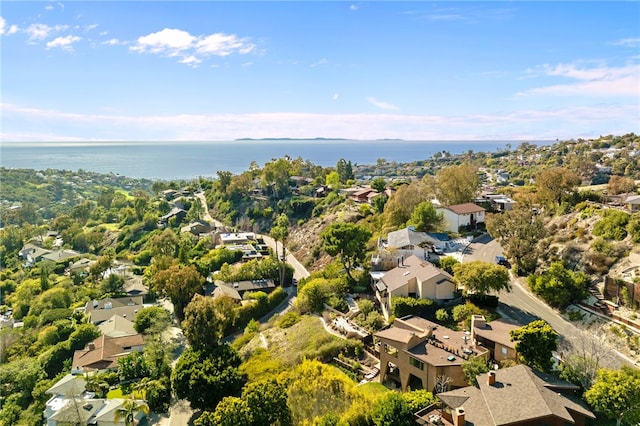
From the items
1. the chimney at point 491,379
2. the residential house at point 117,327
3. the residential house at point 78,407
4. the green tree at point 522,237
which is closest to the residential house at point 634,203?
the green tree at point 522,237

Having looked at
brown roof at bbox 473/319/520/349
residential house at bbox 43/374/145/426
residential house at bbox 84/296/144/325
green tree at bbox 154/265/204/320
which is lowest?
residential house at bbox 84/296/144/325

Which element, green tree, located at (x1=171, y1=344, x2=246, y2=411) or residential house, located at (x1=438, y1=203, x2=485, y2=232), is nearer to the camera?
green tree, located at (x1=171, y1=344, x2=246, y2=411)

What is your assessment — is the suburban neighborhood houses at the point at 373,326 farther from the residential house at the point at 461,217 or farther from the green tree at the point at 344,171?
the green tree at the point at 344,171

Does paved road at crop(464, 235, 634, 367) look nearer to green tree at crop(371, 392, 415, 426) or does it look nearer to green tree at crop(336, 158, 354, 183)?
green tree at crop(371, 392, 415, 426)

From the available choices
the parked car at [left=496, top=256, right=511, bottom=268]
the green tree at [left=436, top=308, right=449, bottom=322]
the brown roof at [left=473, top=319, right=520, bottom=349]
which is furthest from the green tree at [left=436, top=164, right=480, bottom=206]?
the brown roof at [left=473, top=319, right=520, bottom=349]

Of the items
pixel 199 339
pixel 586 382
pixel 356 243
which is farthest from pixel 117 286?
pixel 586 382

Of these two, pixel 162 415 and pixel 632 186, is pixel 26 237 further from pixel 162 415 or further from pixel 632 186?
pixel 632 186

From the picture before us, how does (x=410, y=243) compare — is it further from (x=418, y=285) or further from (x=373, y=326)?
(x=373, y=326)

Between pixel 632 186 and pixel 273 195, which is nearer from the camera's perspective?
pixel 632 186
